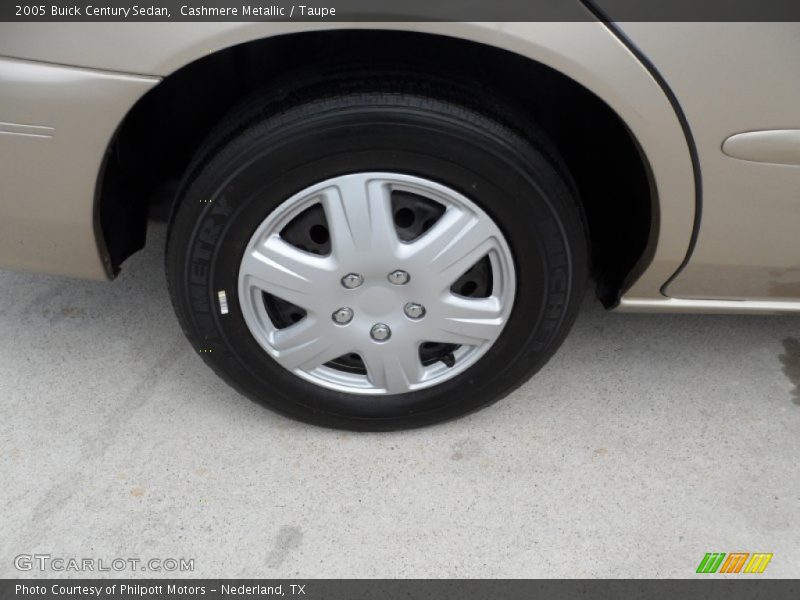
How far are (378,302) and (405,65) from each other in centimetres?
49

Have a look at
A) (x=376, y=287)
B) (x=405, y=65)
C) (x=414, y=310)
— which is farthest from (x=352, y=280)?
(x=405, y=65)

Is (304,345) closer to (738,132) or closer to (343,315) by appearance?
(343,315)

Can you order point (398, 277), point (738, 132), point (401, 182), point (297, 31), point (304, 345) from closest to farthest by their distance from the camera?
point (297, 31), point (738, 132), point (401, 182), point (398, 277), point (304, 345)

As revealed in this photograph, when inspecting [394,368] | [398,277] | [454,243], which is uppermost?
[454,243]

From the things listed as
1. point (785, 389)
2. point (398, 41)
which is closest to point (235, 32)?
point (398, 41)

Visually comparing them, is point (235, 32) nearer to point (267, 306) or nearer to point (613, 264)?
point (267, 306)

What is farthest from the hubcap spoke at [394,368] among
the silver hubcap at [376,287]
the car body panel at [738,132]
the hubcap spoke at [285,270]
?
the car body panel at [738,132]

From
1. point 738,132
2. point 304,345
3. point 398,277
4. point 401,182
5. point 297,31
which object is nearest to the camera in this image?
point 297,31

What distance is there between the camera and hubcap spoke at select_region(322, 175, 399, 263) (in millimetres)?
1579

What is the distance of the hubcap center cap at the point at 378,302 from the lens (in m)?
1.71

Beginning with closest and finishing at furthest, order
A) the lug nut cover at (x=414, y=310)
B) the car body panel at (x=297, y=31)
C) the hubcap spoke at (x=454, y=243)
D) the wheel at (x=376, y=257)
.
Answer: the car body panel at (x=297, y=31), the wheel at (x=376, y=257), the hubcap spoke at (x=454, y=243), the lug nut cover at (x=414, y=310)

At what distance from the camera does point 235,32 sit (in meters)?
1.37

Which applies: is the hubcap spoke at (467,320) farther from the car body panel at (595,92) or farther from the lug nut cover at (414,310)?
the car body panel at (595,92)

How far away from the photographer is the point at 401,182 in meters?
1.58
